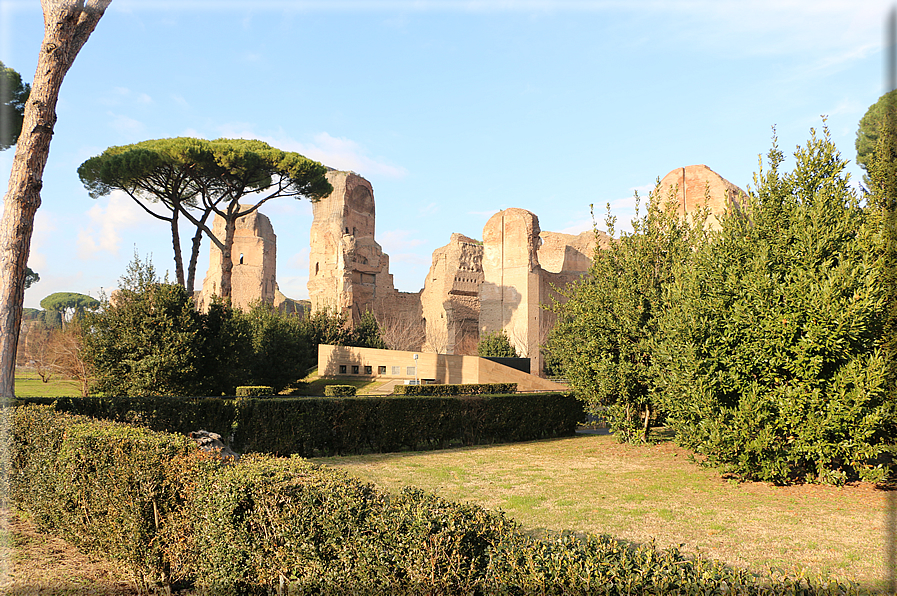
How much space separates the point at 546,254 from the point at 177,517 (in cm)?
4626

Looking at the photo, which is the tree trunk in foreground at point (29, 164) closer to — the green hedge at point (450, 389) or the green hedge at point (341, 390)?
the green hedge at point (341, 390)

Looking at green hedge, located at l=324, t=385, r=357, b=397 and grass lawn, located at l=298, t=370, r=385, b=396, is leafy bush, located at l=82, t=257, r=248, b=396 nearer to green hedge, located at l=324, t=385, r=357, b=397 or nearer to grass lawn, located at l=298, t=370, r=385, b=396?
green hedge, located at l=324, t=385, r=357, b=397

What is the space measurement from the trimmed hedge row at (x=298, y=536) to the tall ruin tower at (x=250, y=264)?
143ft

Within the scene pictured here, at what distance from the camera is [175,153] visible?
23.7m

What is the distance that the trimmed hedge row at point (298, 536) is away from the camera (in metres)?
2.62

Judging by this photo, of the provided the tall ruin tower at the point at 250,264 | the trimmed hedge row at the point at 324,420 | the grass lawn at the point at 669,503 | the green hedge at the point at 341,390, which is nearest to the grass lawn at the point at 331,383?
the green hedge at the point at 341,390

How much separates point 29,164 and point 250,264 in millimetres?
39172

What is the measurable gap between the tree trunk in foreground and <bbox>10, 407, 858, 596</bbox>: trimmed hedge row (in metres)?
5.15

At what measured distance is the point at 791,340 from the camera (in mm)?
7930

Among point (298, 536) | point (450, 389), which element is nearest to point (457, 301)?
point (450, 389)

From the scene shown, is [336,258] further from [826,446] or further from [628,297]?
[826,446]

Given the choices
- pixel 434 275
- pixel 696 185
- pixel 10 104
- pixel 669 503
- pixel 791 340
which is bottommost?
pixel 669 503

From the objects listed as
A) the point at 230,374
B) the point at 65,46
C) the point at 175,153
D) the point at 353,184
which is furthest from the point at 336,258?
the point at 65,46

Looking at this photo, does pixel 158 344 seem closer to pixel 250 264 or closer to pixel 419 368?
pixel 419 368
